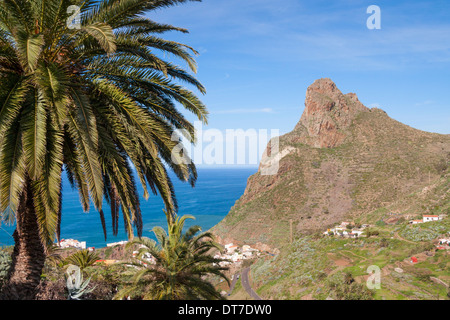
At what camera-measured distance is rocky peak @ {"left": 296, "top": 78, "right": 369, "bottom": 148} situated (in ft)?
277

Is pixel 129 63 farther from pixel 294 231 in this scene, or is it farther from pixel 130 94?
pixel 294 231

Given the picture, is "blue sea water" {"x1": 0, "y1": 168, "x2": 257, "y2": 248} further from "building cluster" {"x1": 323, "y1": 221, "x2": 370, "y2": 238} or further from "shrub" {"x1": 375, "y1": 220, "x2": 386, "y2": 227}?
"shrub" {"x1": 375, "y1": 220, "x2": 386, "y2": 227}

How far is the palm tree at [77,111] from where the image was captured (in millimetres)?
5133

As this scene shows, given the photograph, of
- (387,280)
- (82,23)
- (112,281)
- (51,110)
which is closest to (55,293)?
(112,281)

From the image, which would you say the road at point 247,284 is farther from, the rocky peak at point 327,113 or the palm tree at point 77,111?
the rocky peak at point 327,113

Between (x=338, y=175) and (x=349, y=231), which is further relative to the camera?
(x=338, y=175)

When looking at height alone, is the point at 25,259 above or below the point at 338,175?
above

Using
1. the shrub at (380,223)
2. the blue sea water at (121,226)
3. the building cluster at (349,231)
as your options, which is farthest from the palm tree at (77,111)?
the blue sea water at (121,226)

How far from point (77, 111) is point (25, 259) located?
316 cm

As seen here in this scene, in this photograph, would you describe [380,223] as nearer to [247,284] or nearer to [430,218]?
[430,218]

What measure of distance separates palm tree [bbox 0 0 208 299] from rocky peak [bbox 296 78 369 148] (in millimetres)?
81524

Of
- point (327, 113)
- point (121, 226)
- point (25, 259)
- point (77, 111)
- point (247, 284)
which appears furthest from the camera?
point (327, 113)

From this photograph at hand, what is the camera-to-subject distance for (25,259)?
6.39m

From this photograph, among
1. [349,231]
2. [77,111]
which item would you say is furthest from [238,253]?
[77,111]
